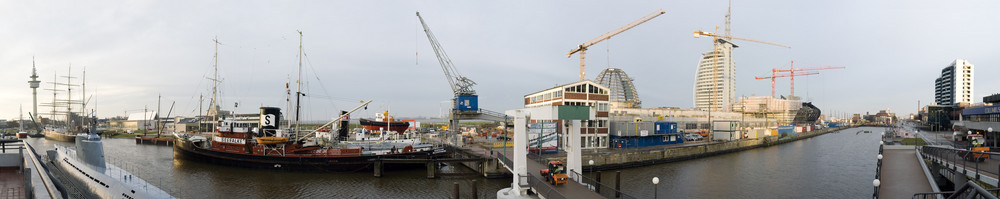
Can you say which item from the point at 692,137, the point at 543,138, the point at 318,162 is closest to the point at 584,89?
the point at 543,138

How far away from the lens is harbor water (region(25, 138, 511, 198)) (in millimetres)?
29234

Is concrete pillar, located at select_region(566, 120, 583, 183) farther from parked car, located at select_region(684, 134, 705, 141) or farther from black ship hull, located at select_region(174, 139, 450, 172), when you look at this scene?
parked car, located at select_region(684, 134, 705, 141)

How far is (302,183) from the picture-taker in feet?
108

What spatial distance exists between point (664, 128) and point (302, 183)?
47445mm

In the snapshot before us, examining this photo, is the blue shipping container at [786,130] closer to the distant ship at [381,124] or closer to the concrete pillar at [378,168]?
the distant ship at [381,124]

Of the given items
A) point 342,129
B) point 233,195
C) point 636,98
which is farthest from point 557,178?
point 636,98

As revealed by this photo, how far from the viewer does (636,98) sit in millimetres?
156250

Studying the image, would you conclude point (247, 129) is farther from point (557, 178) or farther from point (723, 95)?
point (723, 95)

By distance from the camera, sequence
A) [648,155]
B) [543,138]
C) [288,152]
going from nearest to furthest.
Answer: [288,152] < [543,138] < [648,155]

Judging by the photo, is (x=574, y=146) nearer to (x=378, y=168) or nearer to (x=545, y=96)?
(x=378, y=168)

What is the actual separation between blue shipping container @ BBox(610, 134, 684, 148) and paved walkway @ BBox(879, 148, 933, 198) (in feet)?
78.5

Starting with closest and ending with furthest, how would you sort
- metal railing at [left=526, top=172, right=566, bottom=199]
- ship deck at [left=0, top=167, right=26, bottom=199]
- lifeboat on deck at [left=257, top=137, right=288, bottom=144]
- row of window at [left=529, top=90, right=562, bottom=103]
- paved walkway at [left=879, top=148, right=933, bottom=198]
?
ship deck at [left=0, top=167, right=26, bottom=199] < metal railing at [left=526, top=172, right=566, bottom=199] < paved walkway at [left=879, top=148, right=933, bottom=198] < lifeboat on deck at [left=257, top=137, right=288, bottom=144] < row of window at [left=529, top=90, right=562, bottom=103]

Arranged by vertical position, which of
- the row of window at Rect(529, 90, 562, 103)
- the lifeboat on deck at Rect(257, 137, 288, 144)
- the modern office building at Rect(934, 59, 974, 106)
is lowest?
the lifeboat on deck at Rect(257, 137, 288, 144)

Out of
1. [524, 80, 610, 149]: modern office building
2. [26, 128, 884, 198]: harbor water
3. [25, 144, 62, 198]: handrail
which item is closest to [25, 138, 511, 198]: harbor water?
[26, 128, 884, 198]: harbor water
